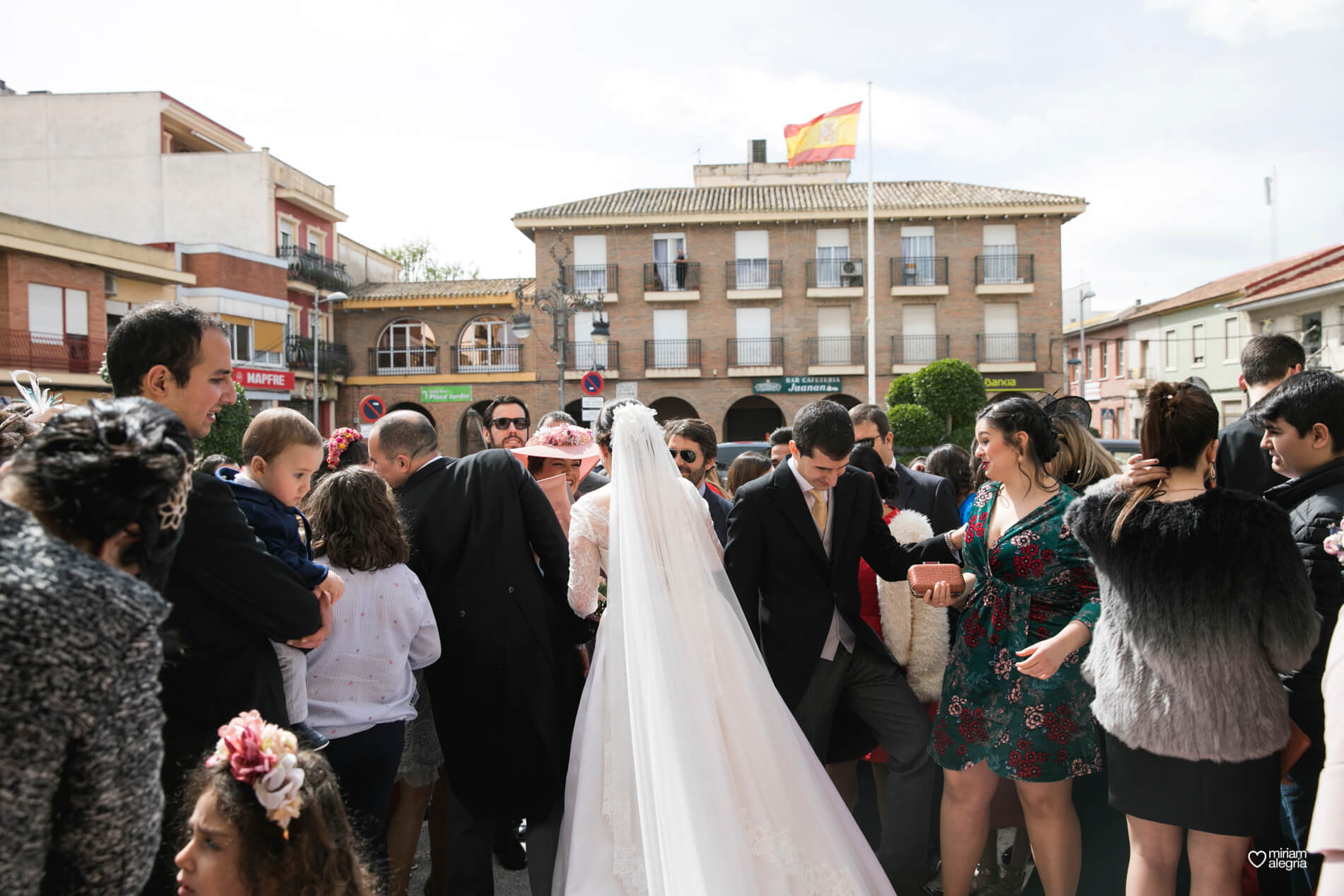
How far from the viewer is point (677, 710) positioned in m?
3.22

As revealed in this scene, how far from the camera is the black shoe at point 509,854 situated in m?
4.26

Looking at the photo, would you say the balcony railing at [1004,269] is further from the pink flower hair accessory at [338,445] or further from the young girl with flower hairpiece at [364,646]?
the young girl with flower hairpiece at [364,646]

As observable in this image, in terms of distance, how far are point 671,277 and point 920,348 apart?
9166 millimetres

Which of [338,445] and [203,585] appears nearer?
[203,585]

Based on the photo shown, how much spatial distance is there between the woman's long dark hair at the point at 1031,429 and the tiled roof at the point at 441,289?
3080cm

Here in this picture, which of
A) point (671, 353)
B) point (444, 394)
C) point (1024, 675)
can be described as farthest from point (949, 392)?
point (1024, 675)

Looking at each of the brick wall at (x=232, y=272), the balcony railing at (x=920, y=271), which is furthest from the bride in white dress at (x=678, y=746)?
the balcony railing at (x=920, y=271)

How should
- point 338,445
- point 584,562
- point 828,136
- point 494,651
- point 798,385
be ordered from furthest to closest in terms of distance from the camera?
1. point 798,385
2. point 828,136
3. point 338,445
4. point 584,562
5. point 494,651

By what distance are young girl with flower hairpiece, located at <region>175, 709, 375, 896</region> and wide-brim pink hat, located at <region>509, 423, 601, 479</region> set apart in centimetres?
273

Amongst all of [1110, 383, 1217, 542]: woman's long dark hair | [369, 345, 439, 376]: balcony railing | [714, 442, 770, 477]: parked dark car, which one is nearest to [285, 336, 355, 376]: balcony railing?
[369, 345, 439, 376]: balcony railing

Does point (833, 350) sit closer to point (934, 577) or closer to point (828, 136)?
point (828, 136)

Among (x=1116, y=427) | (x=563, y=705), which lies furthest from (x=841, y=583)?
(x=1116, y=427)

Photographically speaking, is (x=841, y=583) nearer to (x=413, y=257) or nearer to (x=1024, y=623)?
(x=1024, y=623)

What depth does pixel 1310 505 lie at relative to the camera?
2.89m
